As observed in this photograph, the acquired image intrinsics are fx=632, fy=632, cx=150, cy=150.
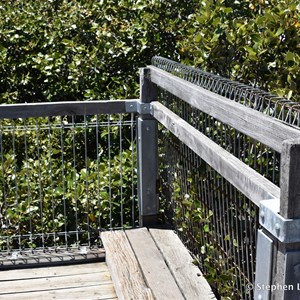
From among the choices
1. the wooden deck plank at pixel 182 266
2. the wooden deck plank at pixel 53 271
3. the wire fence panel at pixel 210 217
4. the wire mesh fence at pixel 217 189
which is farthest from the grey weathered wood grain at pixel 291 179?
the wooden deck plank at pixel 53 271

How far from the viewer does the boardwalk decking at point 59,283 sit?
12.8 ft

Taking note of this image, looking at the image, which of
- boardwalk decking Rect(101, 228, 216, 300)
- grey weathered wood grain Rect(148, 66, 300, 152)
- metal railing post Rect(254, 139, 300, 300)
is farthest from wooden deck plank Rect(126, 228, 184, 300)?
metal railing post Rect(254, 139, 300, 300)

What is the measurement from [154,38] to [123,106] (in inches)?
62.5

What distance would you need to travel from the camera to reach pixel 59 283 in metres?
4.06

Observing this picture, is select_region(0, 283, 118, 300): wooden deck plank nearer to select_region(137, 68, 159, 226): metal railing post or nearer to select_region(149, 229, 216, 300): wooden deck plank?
select_region(149, 229, 216, 300): wooden deck plank

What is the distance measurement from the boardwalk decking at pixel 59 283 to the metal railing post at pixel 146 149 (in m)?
0.56

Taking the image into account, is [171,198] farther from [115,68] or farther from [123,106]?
[115,68]

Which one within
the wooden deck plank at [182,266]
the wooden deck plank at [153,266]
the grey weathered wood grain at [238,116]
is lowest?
the wooden deck plank at [153,266]

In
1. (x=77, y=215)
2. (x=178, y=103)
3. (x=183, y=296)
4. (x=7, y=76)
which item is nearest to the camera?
(x=183, y=296)

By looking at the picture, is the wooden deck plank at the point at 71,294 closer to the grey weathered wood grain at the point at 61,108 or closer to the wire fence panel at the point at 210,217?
the wire fence panel at the point at 210,217

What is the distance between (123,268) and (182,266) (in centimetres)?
37

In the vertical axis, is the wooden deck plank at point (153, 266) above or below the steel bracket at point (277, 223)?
below

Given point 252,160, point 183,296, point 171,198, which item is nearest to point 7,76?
point 171,198

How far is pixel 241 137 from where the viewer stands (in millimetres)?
3027
